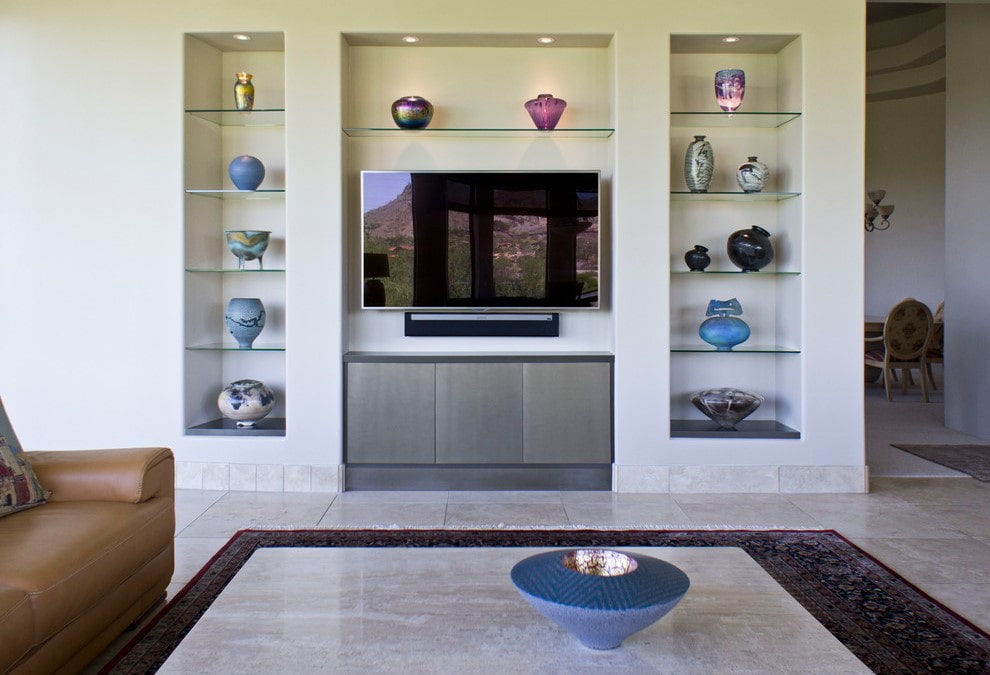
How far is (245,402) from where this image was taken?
4340 millimetres

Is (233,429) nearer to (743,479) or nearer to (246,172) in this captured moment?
(246,172)

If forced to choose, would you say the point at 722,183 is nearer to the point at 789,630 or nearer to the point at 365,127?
the point at 365,127

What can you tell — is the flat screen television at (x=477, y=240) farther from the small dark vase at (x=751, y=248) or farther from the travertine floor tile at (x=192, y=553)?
the travertine floor tile at (x=192, y=553)

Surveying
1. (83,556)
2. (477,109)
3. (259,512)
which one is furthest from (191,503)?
(477,109)

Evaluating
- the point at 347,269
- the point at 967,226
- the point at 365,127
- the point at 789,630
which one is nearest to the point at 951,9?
the point at 967,226

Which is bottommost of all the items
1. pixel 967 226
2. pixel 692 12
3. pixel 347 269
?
pixel 347 269

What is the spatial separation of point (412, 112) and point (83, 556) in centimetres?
296

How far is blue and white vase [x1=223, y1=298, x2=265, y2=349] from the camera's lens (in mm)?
4352

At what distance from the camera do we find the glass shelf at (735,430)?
424 centimetres

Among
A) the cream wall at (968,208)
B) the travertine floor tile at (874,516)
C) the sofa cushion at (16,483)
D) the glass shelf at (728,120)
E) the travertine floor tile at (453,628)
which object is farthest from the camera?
the cream wall at (968,208)

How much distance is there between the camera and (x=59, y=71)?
14.0ft

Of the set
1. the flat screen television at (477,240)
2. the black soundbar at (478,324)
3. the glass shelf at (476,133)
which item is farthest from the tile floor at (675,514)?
the glass shelf at (476,133)

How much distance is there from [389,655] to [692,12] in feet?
12.0

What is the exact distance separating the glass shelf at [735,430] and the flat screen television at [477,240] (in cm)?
82
